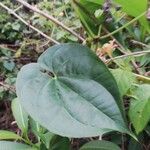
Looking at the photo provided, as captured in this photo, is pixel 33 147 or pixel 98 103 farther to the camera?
pixel 33 147

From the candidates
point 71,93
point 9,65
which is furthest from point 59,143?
point 9,65

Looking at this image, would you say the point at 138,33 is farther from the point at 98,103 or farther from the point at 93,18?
the point at 98,103

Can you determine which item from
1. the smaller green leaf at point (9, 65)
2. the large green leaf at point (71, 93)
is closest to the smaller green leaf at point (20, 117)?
the large green leaf at point (71, 93)

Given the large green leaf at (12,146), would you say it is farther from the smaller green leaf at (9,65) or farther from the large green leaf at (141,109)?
the smaller green leaf at (9,65)

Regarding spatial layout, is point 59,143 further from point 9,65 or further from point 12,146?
point 9,65

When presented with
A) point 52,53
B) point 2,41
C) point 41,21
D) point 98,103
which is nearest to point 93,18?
point 52,53

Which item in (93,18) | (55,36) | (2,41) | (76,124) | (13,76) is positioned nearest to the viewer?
(76,124)

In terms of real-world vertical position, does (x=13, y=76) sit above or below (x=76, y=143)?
above

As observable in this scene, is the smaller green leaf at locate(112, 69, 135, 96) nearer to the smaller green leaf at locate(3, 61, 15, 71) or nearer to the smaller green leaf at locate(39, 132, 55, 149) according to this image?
the smaller green leaf at locate(39, 132, 55, 149)
